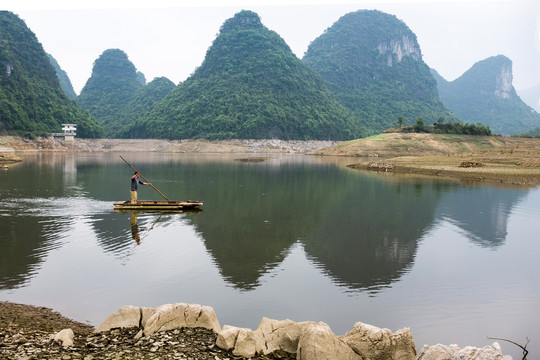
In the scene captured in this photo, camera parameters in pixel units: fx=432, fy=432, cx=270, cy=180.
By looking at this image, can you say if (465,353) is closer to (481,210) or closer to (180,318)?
(180,318)

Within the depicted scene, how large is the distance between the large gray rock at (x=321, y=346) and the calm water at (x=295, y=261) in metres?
2.72

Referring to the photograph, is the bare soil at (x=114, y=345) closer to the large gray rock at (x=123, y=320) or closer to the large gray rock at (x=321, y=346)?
the large gray rock at (x=123, y=320)

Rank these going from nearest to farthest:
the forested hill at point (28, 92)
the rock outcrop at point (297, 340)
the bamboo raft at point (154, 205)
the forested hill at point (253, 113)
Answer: the rock outcrop at point (297, 340)
the bamboo raft at point (154, 205)
the forested hill at point (28, 92)
the forested hill at point (253, 113)

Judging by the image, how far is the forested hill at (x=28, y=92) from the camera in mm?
131875

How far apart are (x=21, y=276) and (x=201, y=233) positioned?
8.66 meters

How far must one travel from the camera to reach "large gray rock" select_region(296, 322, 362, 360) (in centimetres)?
790

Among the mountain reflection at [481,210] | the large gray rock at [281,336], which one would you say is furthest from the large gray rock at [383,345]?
the mountain reflection at [481,210]

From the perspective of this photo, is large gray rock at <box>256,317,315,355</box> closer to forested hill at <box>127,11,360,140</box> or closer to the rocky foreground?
the rocky foreground

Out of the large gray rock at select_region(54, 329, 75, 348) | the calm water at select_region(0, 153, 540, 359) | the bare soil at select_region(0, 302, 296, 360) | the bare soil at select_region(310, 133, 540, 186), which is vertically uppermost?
the bare soil at select_region(310, 133, 540, 186)

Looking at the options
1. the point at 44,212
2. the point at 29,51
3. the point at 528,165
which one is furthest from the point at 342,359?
the point at 29,51

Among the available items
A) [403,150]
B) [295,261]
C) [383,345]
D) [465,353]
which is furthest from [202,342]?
[403,150]

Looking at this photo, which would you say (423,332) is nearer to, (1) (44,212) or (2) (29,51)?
(1) (44,212)

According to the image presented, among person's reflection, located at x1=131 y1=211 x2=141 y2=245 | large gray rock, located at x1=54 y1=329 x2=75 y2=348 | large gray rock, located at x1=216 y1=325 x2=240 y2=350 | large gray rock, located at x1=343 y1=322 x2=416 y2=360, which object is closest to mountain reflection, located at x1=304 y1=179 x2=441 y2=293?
large gray rock, located at x1=343 y1=322 x2=416 y2=360

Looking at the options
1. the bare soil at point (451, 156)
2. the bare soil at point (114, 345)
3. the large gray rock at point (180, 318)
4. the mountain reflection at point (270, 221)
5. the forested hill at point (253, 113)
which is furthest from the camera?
the forested hill at point (253, 113)
